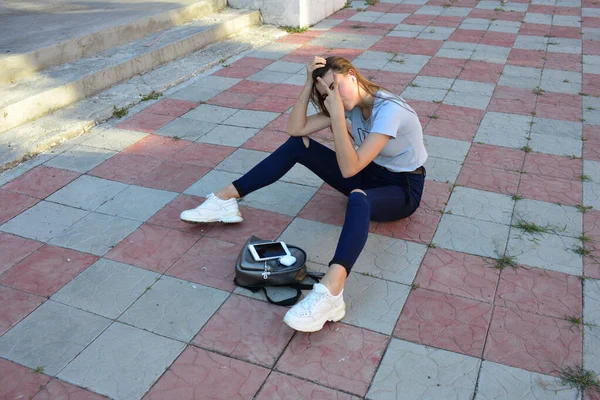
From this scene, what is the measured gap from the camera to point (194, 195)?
162 inches

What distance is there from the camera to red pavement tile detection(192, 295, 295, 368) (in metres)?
2.76

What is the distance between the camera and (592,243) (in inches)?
139

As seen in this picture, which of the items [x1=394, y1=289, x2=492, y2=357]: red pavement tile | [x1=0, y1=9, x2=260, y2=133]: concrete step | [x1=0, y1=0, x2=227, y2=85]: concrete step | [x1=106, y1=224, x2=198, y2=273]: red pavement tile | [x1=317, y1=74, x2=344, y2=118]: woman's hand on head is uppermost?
[x1=317, y1=74, x2=344, y2=118]: woman's hand on head

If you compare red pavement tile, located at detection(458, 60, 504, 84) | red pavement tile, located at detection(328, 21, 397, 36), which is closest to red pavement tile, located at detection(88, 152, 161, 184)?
red pavement tile, located at detection(458, 60, 504, 84)

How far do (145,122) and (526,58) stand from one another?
Answer: 177 inches

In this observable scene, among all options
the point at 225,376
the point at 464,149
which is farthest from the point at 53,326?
the point at 464,149

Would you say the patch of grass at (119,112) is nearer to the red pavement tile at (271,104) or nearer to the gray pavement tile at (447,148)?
the red pavement tile at (271,104)

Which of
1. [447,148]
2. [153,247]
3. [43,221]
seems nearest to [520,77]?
[447,148]

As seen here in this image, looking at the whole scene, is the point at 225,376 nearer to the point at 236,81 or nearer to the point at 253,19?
the point at 236,81

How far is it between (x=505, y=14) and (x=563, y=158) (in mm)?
5311

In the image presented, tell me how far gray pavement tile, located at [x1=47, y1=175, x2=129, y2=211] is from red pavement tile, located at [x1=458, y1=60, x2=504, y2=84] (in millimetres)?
3945

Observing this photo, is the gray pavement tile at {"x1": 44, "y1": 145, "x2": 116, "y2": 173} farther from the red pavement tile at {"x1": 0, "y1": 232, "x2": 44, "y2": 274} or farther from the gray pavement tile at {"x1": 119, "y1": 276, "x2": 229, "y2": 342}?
the gray pavement tile at {"x1": 119, "y1": 276, "x2": 229, "y2": 342}

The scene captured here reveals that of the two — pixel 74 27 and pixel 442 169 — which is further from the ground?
pixel 74 27

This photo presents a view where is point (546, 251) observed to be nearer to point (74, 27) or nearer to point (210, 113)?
point (210, 113)
